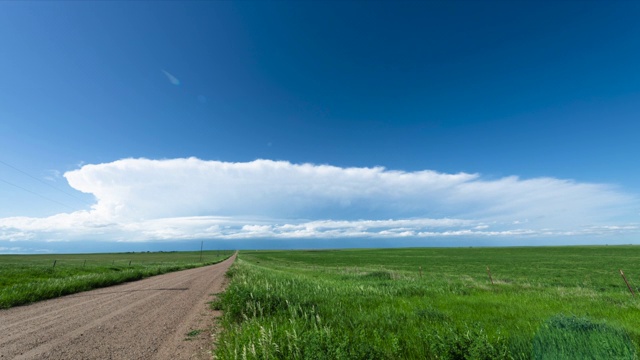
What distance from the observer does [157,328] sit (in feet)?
28.1

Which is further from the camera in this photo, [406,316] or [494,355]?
[406,316]

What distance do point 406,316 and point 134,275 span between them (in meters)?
28.4

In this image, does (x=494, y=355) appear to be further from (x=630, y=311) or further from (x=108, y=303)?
(x=108, y=303)

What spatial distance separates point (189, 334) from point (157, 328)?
1.55m

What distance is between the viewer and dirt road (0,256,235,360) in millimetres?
6480

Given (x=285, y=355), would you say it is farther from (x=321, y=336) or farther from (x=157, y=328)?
(x=157, y=328)

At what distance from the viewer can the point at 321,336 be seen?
16.3 feet

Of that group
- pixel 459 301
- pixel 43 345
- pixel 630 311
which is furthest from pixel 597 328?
pixel 43 345

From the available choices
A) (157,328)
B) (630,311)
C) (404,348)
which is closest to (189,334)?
(157,328)

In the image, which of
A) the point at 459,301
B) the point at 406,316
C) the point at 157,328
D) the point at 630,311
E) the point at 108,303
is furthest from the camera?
the point at 108,303

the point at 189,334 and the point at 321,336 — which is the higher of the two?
the point at 321,336

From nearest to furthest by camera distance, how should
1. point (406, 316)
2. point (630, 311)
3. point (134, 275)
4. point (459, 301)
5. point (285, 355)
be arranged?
point (285, 355), point (406, 316), point (630, 311), point (459, 301), point (134, 275)

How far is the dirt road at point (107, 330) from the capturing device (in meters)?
6.48

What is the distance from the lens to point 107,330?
8.27 m
